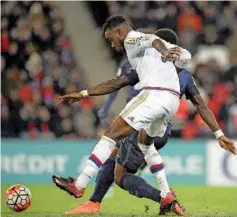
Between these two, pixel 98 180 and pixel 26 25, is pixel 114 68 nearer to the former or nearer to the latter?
pixel 26 25

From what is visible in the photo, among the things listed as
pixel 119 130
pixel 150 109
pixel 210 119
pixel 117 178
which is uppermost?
pixel 150 109

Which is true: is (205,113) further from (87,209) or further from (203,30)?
(203,30)

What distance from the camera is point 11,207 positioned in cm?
906

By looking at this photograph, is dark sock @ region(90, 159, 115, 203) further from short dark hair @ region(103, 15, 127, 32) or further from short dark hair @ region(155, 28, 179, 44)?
short dark hair @ region(103, 15, 127, 32)

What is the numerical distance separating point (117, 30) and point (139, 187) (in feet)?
5.71

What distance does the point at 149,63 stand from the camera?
326 inches

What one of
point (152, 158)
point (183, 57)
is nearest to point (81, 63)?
point (152, 158)

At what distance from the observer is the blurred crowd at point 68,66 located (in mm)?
16672

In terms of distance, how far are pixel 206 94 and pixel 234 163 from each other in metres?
3.09

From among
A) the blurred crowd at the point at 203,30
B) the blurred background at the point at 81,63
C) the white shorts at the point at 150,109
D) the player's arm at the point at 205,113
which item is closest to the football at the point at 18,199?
the white shorts at the point at 150,109

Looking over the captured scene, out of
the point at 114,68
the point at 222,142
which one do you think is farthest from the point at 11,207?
the point at 114,68

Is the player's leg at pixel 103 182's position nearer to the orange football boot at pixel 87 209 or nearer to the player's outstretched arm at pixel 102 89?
the orange football boot at pixel 87 209

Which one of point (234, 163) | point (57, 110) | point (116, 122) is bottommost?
point (234, 163)

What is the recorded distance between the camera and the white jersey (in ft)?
26.9
